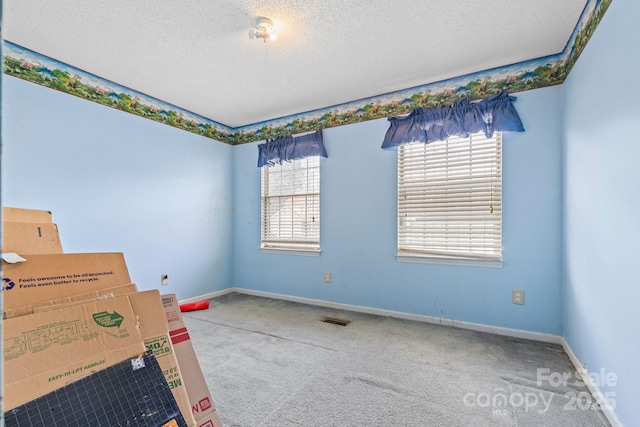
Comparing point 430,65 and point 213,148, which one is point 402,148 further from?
point 213,148

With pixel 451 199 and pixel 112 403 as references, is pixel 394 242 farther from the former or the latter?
pixel 112 403

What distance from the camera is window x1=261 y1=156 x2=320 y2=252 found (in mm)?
4055

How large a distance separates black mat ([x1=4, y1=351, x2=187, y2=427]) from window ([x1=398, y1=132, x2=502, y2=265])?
2.68 metres

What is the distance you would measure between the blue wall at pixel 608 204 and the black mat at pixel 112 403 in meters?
2.13

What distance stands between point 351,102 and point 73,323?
3.39 metres

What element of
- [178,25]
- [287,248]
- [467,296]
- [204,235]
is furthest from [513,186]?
[204,235]

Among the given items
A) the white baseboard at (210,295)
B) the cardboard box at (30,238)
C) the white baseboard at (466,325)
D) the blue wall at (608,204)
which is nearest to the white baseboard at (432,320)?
the white baseboard at (466,325)

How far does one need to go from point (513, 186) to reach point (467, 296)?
116 cm

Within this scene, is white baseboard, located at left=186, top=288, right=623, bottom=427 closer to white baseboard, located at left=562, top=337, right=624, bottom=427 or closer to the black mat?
white baseboard, located at left=562, top=337, right=624, bottom=427

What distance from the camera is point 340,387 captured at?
203 cm

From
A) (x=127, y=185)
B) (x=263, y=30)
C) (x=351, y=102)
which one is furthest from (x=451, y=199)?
(x=127, y=185)

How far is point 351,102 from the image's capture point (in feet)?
12.3

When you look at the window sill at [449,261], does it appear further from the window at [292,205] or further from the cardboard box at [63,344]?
the cardboard box at [63,344]

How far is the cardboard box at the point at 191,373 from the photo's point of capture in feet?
4.81
